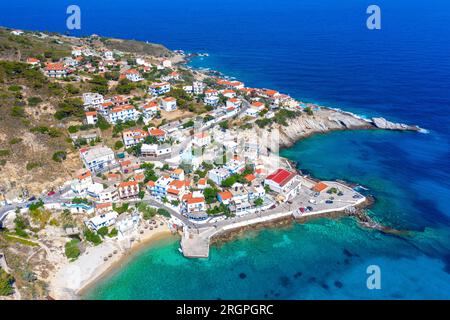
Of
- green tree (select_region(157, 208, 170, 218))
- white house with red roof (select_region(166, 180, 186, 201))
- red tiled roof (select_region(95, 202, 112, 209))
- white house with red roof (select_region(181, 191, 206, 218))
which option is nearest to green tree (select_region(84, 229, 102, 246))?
red tiled roof (select_region(95, 202, 112, 209))

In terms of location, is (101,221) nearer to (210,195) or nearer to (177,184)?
(177,184)

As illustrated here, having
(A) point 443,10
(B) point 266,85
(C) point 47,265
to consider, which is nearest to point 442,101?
(B) point 266,85

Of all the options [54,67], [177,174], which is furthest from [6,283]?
[54,67]

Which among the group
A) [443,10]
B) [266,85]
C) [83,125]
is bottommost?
[83,125]

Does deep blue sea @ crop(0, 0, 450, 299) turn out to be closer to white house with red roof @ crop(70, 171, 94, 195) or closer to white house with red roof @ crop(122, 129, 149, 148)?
white house with red roof @ crop(70, 171, 94, 195)

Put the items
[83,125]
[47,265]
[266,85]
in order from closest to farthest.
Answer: [47,265] < [83,125] < [266,85]

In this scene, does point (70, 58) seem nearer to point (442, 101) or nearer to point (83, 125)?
point (83, 125)
